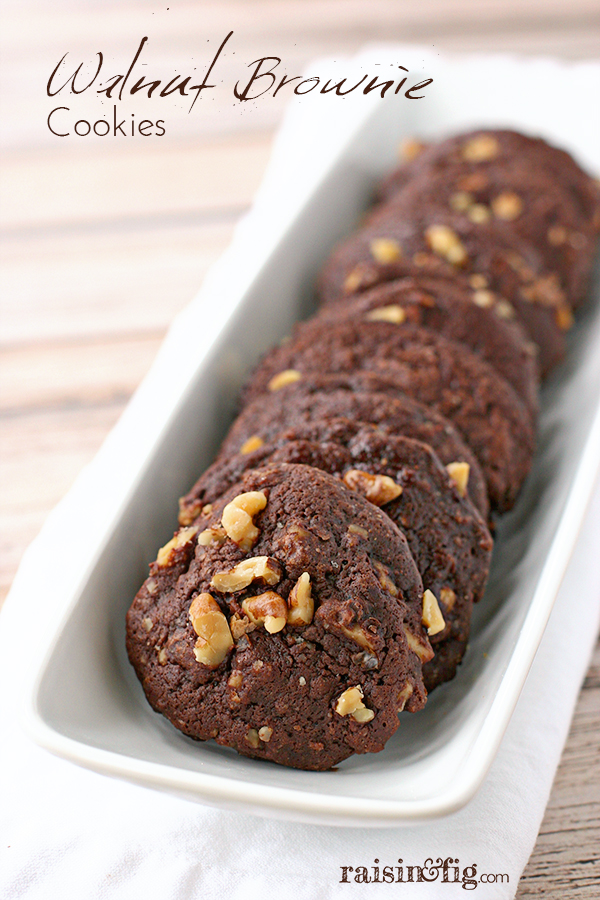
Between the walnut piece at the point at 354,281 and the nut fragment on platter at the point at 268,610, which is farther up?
the walnut piece at the point at 354,281

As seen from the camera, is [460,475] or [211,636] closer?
[211,636]

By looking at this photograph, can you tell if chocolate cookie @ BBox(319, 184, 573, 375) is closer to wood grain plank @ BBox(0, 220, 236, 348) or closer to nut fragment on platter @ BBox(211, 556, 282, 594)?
wood grain plank @ BBox(0, 220, 236, 348)

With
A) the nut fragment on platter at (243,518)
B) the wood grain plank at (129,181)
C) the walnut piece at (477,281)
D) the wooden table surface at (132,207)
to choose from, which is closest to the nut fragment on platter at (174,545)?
the nut fragment on platter at (243,518)

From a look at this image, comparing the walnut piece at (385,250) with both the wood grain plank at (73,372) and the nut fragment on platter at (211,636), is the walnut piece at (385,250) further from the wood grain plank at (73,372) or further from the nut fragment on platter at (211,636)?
the nut fragment on platter at (211,636)

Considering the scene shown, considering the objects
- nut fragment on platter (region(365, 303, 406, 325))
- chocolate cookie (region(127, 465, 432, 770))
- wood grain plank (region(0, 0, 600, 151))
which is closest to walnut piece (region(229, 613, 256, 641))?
chocolate cookie (region(127, 465, 432, 770))

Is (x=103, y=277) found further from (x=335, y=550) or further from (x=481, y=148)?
(x=335, y=550)

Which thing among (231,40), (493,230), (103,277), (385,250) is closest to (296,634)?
(385,250)

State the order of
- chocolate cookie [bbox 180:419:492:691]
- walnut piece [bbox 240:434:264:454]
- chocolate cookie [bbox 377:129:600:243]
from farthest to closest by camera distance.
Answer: chocolate cookie [bbox 377:129:600:243] → walnut piece [bbox 240:434:264:454] → chocolate cookie [bbox 180:419:492:691]
